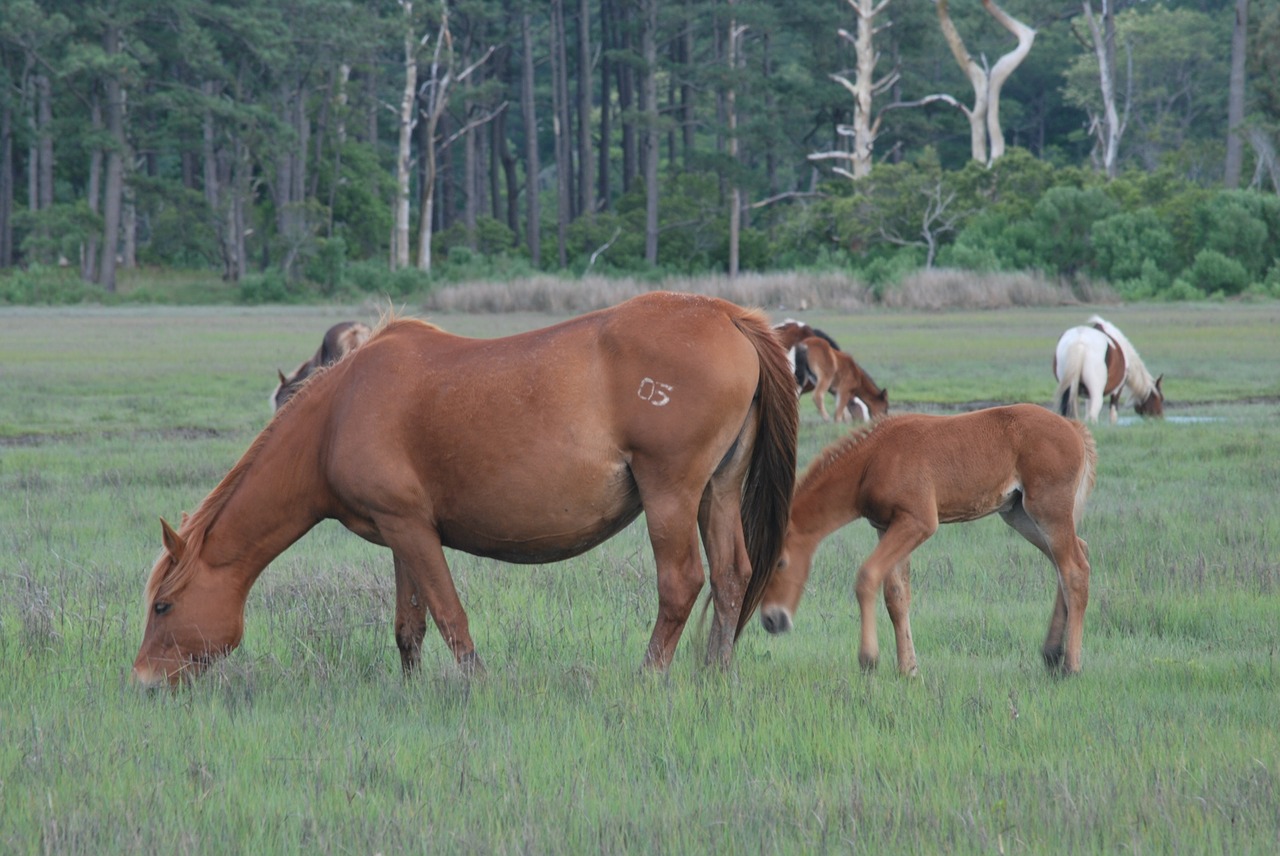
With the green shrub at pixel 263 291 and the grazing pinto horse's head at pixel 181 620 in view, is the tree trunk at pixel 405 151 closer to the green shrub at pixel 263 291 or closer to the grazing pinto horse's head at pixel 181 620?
the green shrub at pixel 263 291

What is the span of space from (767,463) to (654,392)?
2.31 ft

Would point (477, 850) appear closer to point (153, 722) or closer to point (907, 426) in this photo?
point (153, 722)

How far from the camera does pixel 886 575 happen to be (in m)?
6.27

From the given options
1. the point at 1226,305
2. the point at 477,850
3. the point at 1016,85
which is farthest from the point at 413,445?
the point at 1016,85

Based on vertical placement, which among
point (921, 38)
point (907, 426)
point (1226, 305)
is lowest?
point (1226, 305)

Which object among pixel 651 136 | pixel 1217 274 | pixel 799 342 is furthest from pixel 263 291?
pixel 799 342

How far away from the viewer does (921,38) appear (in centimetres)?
5716

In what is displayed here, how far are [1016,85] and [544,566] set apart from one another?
2800 inches

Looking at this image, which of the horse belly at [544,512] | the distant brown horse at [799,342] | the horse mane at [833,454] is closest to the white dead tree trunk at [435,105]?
the distant brown horse at [799,342]

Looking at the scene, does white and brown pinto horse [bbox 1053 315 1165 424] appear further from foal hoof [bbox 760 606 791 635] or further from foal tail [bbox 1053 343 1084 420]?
foal hoof [bbox 760 606 791 635]

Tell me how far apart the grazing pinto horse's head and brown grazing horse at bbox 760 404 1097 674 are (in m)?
2.30

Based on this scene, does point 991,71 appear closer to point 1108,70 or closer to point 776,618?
point 1108,70

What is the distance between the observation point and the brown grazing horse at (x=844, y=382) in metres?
17.5

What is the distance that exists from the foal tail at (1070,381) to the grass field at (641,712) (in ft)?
16.2
